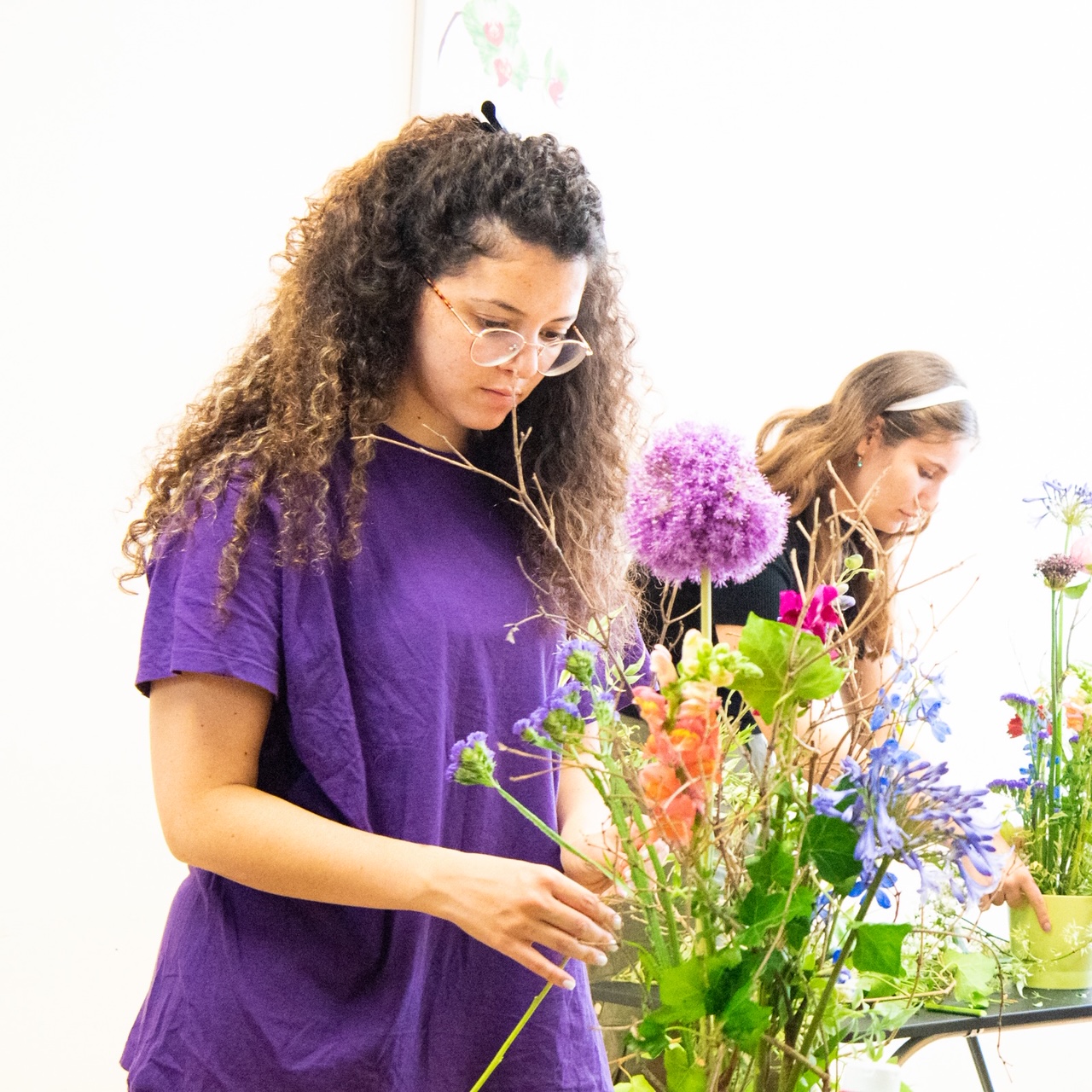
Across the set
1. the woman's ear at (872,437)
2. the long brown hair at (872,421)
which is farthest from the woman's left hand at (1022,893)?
the woman's ear at (872,437)

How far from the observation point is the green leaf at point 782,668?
0.57 m

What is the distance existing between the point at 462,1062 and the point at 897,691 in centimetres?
47

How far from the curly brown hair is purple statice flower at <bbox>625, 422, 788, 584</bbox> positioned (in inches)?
11.2

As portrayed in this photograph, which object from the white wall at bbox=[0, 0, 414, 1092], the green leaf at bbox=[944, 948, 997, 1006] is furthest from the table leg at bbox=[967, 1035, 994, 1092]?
the white wall at bbox=[0, 0, 414, 1092]

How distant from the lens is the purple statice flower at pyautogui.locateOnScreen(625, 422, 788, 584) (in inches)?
23.3

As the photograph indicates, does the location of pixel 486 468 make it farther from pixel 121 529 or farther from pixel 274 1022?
pixel 121 529

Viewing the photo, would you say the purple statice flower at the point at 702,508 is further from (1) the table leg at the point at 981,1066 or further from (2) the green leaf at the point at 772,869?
(1) the table leg at the point at 981,1066

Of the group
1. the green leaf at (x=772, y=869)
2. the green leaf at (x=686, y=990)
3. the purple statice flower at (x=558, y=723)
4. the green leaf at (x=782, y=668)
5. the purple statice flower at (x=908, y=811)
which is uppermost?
the green leaf at (x=782, y=668)

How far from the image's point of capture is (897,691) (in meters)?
0.64

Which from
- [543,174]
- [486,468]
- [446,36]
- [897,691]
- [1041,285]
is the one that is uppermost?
[446,36]

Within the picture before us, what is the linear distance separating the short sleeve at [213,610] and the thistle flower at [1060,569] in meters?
1.06

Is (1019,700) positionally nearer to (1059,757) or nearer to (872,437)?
(1059,757)

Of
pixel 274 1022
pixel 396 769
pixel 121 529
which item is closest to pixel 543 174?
pixel 396 769

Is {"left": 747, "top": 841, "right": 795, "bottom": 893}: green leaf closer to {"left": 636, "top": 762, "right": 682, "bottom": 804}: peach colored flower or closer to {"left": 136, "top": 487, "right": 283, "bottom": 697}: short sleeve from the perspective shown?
{"left": 636, "top": 762, "right": 682, "bottom": 804}: peach colored flower
